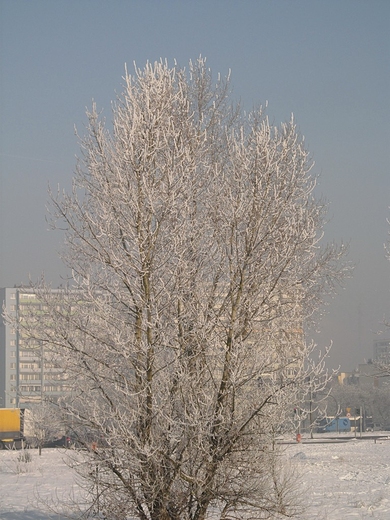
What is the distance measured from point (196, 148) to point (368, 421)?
254 feet

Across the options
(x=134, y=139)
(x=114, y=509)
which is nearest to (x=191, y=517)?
(x=114, y=509)

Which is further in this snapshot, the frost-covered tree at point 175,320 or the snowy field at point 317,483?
the snowy field at point 317,483

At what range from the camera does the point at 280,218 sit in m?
11.4

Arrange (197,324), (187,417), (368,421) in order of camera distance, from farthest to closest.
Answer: (368,421) → (197,324) → (187,417)

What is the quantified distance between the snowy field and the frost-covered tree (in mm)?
1386

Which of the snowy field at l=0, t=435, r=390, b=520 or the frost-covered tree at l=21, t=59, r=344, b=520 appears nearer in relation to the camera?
the frost-covered tree at l=21, t=59, r=344, b=520

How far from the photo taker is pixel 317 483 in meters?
20.5

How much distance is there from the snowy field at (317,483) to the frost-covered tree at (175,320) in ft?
4.55

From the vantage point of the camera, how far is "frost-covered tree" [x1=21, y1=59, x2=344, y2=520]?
33.8ft

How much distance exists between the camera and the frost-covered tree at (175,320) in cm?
1029

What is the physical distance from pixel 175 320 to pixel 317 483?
39.1 feet

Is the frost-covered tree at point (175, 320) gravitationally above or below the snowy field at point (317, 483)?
above

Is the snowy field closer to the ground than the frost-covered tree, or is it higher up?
closer to the ground

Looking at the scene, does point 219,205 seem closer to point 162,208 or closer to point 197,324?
point 162,208
